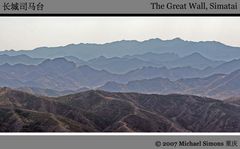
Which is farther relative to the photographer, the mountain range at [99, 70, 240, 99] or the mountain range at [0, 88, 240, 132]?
the mountain range at [99, 70, 240, 99]

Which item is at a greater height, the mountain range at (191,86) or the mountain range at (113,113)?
the mountain range at (113,113)

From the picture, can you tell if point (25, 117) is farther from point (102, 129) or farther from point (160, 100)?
point (160, 100)

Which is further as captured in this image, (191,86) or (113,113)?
(191,86)

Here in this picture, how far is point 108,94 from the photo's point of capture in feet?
269

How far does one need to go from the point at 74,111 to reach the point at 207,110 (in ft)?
88.4

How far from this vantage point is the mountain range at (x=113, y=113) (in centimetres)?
5356

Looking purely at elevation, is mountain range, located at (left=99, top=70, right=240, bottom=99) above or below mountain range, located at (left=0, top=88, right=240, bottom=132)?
below

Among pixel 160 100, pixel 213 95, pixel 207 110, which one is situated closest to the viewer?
pixel 207 110

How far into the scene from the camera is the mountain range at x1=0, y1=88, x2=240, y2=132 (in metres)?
53.6

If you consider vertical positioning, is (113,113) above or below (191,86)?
above

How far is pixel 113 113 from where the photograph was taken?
2793 inches

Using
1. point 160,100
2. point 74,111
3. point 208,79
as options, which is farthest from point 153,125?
point 208,79
